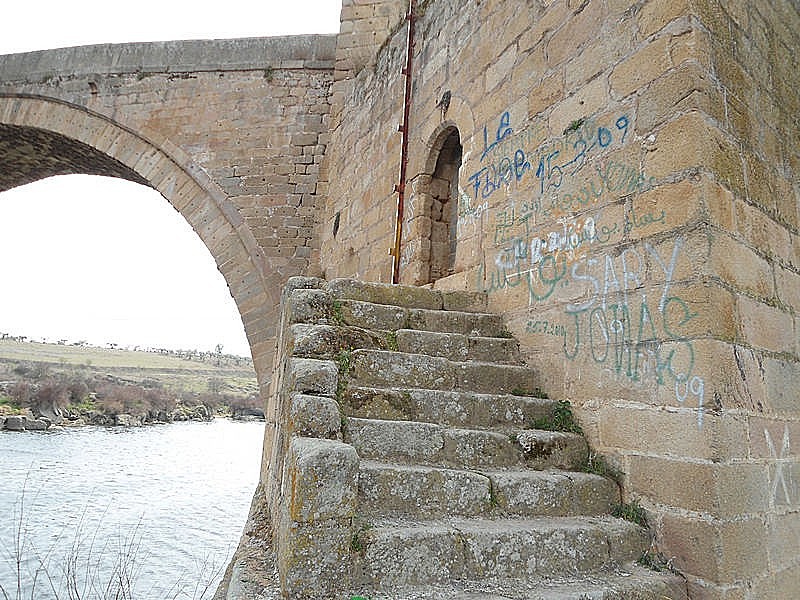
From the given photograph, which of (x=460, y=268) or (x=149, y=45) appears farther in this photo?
(x=149, y=45)

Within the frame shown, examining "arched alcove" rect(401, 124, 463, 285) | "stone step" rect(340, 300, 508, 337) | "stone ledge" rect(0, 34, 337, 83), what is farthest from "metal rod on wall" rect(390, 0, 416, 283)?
"stone ledge" rect(0, 34, 337, 83)

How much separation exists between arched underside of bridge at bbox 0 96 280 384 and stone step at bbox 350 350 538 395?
5.50 meters

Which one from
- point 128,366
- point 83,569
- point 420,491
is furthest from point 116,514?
point 128,366

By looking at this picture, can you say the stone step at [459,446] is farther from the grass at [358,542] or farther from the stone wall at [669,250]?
the grass at [358,542]

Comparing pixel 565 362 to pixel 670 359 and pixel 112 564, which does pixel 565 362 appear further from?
pixel 112 564

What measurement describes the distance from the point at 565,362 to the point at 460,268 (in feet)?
4.68

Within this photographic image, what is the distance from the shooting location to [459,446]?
2.62 m

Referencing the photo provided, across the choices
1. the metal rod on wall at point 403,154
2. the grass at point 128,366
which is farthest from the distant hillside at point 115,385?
the metal rod on wall at point 403,154

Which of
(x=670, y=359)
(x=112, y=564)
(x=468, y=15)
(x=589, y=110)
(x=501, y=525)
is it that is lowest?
(x=112, y=564)

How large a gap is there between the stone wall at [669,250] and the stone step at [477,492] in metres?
0.20

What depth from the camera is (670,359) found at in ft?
8.27

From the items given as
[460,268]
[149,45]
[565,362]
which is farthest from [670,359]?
[149,45]

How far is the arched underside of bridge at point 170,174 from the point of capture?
8.59 metres

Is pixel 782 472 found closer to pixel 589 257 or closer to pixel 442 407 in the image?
pixel 589 257
